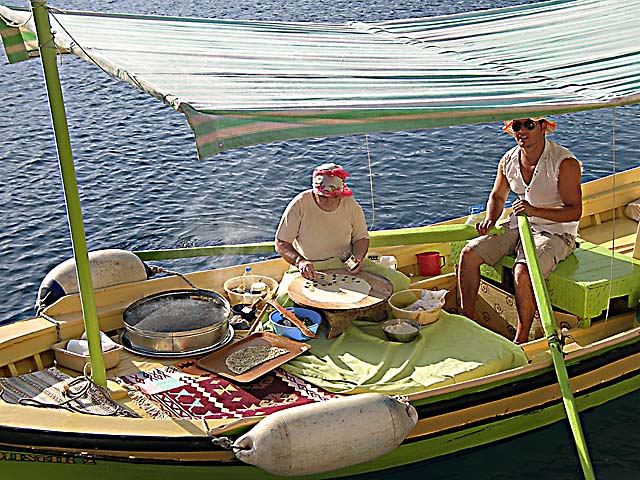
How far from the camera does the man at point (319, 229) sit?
6.56 meters

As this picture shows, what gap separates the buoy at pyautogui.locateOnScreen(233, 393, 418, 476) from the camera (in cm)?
499

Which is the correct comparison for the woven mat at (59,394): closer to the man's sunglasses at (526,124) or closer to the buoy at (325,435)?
the buoy at (325,435)

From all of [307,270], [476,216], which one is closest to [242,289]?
[307,270]

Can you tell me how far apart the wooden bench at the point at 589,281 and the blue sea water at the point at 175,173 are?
295cm

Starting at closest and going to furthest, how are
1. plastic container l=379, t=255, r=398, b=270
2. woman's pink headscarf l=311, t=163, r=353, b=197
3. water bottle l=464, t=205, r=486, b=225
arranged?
woman's pink headscarf l=311, t=163, r=353, b=197
plastic container l=379, t=255, r=398, b=270
water bottle l=464, t=205, r=486, b=225

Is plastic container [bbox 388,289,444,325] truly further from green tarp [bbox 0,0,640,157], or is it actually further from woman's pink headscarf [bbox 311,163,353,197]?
green tarp [bbox 0,0,640,157]

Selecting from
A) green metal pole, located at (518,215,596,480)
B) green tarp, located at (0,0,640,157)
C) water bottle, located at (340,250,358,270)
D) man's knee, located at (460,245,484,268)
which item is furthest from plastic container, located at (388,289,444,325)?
green tarp, located at (0,0,640,157)

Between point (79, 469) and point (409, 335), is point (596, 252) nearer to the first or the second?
point (409, 335)

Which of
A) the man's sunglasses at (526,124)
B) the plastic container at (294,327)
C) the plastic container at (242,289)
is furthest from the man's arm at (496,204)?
the plastic container at (242,289)

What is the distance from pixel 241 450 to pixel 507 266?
9.44 ft

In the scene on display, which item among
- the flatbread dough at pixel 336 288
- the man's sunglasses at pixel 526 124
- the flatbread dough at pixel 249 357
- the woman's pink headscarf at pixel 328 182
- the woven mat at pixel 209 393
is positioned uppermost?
the man's sunglasses at pixel 526 124

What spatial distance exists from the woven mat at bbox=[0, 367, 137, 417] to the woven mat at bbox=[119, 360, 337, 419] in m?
0.21

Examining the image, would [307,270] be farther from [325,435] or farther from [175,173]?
[175,173]

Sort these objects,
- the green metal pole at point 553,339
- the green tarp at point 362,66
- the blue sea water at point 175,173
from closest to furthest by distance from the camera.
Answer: the green tarp at point 362,66 < the green metal pole at point 553,339 < the blue sea water at point 175,173
